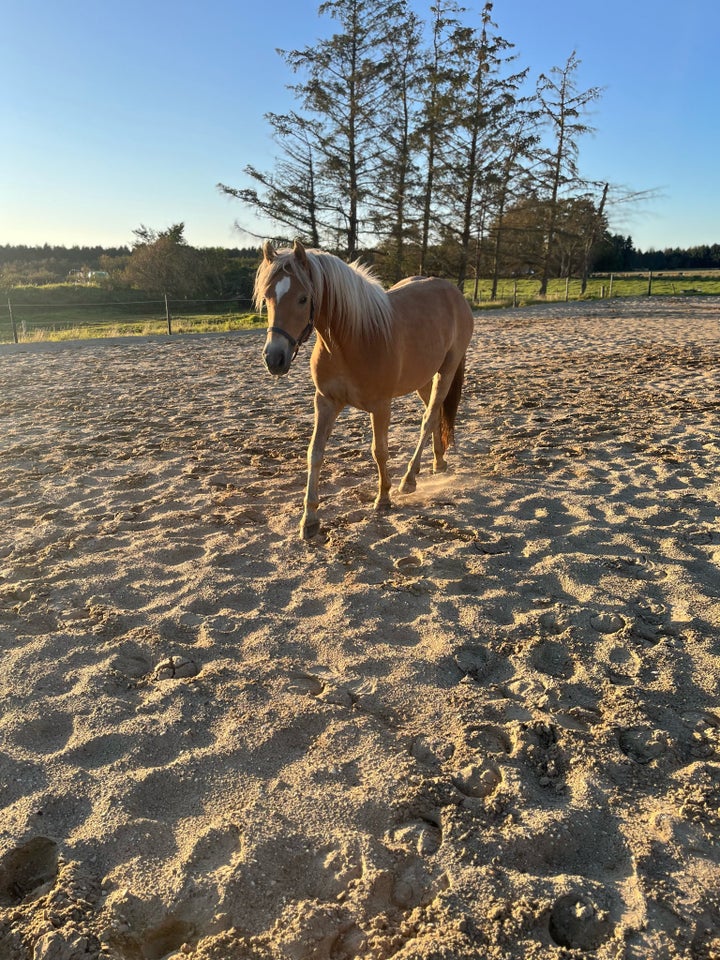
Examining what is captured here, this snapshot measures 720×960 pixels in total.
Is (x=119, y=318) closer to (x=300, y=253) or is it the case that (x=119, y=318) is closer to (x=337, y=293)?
(x=337, y=293)

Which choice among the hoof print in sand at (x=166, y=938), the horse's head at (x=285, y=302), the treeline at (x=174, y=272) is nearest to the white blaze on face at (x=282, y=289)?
the horse's head at (x=285, y=302)

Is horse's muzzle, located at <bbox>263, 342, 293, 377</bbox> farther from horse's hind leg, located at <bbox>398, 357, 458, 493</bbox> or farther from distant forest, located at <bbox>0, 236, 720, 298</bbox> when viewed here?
distant forest, located at <bbox>0, 236, 720, 298</bbox>

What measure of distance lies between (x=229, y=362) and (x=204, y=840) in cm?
1062

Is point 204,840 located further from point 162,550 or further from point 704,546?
point 704,546

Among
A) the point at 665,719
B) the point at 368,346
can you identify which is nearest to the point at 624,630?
the point at 665,719

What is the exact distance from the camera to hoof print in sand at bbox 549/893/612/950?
4.75ft

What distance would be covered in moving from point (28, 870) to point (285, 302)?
8.99ft

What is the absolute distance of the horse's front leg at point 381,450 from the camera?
4.15 m

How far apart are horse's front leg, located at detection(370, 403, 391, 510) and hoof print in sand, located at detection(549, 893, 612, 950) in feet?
9.47

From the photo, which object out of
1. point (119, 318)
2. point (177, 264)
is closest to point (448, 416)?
point (119, 318)

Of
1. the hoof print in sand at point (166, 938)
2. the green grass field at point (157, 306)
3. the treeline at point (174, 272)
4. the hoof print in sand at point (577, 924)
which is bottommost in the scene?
the hoof print in sand at point (166, 938)

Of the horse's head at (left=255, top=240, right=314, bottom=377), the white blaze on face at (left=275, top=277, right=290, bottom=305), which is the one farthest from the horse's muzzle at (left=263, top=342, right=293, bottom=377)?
the white blaze on face at (left=275, top=277, right=290, bottom=305)

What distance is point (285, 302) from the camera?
3303 mm

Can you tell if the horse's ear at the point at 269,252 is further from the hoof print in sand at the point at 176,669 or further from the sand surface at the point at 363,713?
the hoof print in sand at the point at 176,669
